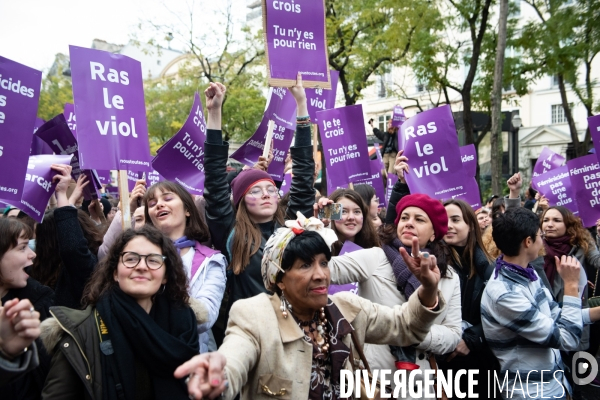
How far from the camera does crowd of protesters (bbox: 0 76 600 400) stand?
250 centimetres

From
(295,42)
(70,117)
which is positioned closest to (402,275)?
(295,42)

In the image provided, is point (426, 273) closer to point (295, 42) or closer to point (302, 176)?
point (302, 176)

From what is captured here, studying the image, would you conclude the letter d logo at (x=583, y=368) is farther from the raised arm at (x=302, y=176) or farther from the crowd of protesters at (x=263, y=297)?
the raised arm at (x=302, y=176)

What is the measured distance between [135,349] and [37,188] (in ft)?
6.56

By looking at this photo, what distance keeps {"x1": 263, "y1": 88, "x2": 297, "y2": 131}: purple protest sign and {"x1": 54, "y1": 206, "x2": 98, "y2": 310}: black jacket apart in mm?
3684

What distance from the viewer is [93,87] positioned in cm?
430

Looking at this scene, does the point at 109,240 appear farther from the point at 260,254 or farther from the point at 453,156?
the point at 453,156

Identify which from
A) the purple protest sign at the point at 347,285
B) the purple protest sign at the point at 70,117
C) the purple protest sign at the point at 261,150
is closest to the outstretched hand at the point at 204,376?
the purple protest sign at the point at 347,285

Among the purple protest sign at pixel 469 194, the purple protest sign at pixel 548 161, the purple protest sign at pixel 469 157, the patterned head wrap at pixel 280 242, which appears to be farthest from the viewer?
the purple protest sign at pixel 548 161

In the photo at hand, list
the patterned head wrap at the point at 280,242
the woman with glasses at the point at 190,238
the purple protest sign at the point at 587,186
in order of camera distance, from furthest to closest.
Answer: the purple protest sign at the point at 587,186
the woman with glasses at the point at 190,238
the patterned head wrap at the point at 280,242

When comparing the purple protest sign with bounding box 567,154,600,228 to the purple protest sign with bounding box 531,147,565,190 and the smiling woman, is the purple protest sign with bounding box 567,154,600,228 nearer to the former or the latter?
the purple protest sign with bounding box 531,147,565,190

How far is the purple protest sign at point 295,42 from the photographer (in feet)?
16.9

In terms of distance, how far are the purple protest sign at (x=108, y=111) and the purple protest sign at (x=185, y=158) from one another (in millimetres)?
812

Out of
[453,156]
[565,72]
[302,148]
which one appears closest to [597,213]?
[453,156]
